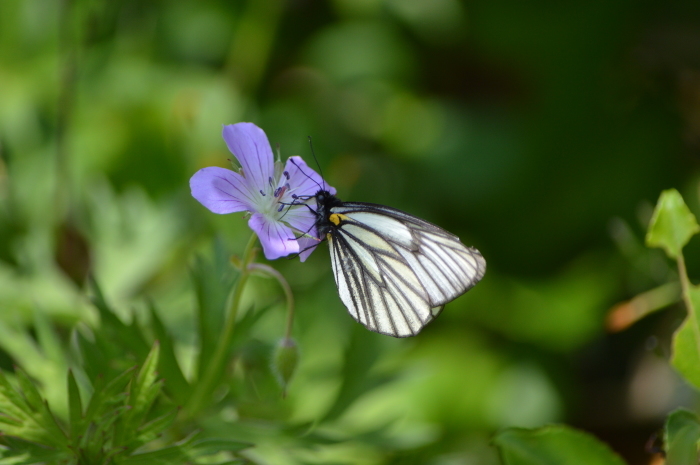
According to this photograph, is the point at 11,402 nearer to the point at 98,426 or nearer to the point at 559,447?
the point at 98,426

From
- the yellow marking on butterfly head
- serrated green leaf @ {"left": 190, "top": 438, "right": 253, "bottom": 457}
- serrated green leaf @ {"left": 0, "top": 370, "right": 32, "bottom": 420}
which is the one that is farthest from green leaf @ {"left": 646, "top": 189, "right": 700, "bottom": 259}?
serrated green leaf @ {"left": 0, "top": 370, "right": 32, "bottom": 420}

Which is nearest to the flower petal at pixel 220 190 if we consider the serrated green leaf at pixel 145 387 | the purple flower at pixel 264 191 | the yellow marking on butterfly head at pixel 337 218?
the purple flower at pixel 264 191

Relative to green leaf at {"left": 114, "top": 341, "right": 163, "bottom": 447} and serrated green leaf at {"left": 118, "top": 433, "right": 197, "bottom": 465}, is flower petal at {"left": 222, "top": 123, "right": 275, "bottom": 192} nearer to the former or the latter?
green leaf at {"left": 114, "top": 341, "right": 163, "bottom": 447}

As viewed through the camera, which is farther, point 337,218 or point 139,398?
point 337,218

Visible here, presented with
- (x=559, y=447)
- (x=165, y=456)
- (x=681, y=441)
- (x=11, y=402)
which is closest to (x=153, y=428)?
(x=165, y=456)

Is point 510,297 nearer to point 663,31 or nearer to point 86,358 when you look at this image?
point 663,31

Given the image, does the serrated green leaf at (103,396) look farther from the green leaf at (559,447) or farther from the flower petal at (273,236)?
the green leaf at (559,447)
